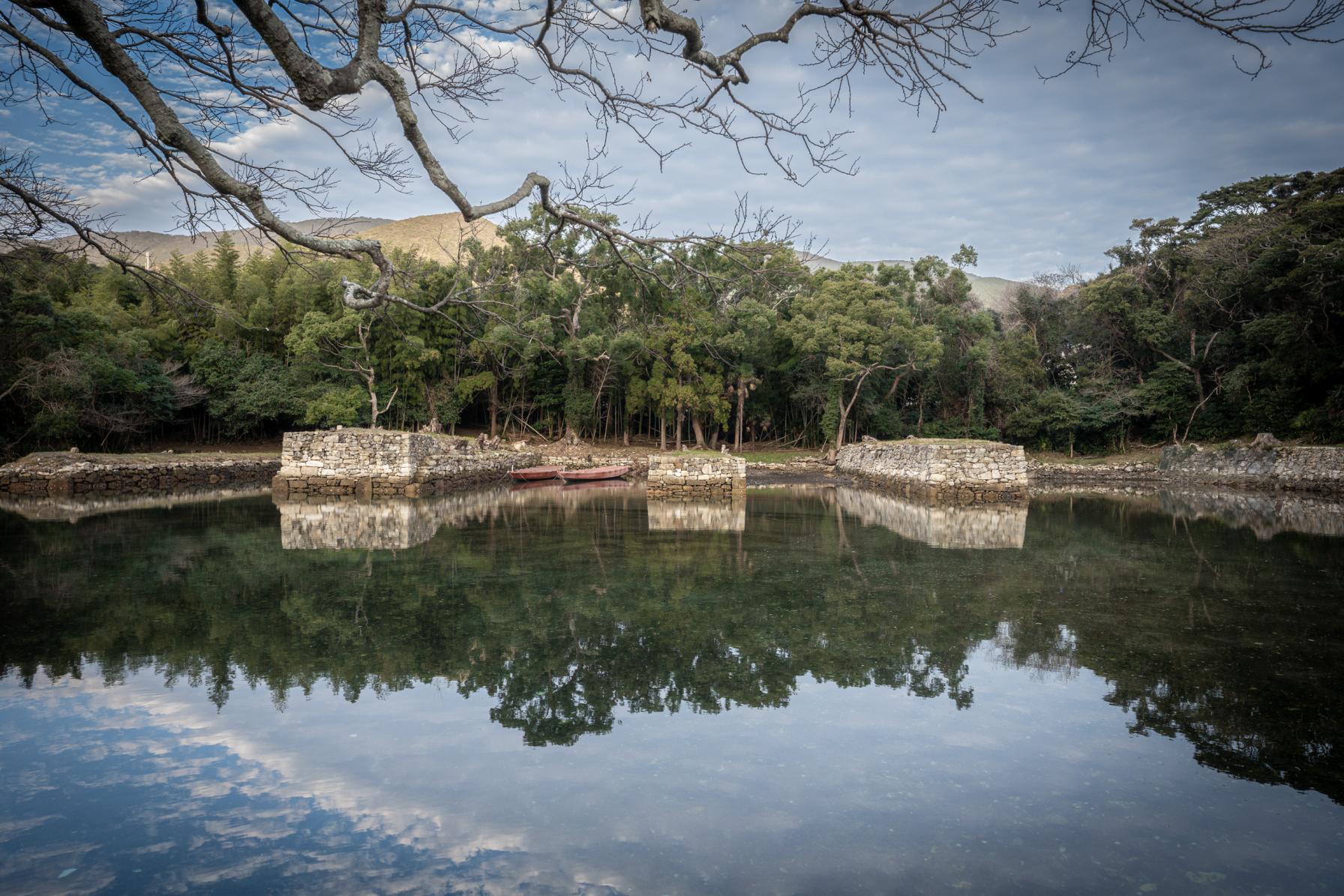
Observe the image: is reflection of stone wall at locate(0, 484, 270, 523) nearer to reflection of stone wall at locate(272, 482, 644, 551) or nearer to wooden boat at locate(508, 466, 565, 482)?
reflection of stone wall at locate(272, 482, 644, 551)

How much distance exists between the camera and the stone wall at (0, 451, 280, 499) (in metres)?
19.1

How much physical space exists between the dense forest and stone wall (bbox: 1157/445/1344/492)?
6.88 feet

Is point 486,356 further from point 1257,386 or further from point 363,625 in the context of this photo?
point 1257,386

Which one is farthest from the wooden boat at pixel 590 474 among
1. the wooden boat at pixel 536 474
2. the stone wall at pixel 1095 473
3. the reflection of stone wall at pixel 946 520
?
the stone wall at pixel 1095 473

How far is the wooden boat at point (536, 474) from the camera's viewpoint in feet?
82.6

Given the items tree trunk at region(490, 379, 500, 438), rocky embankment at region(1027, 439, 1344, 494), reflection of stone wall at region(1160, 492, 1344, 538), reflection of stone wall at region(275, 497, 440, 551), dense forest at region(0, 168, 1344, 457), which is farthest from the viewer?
tree trunk at region(490, 379, 500, 438)

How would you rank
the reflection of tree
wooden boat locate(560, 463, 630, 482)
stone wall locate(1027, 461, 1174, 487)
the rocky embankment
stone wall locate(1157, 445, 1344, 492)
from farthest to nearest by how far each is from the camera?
1. stone wall locate(1027, 461, 1174, 487)
2. wooden boat locate(560, 463, 630, 482)
3. the rocky embankment
4. stone wall locate(1157, 445, 1344, 492)
5. the reflection of tree

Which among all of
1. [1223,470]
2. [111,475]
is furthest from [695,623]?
[1223,470]

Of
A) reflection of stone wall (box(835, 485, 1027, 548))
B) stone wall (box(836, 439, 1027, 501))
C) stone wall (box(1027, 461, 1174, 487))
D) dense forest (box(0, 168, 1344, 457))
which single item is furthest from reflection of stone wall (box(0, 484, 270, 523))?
stone wall (box(1027, 461, 1174, 487))

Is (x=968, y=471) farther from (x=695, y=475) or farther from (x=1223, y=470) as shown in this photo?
(x=1223, y=470)

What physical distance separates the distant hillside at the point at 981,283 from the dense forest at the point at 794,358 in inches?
42.3

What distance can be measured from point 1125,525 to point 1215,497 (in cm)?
989

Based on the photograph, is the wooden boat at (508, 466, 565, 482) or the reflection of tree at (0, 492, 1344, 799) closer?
the reflection of tree at (0, 492, 1344, 799)

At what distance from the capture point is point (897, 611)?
663 cm
